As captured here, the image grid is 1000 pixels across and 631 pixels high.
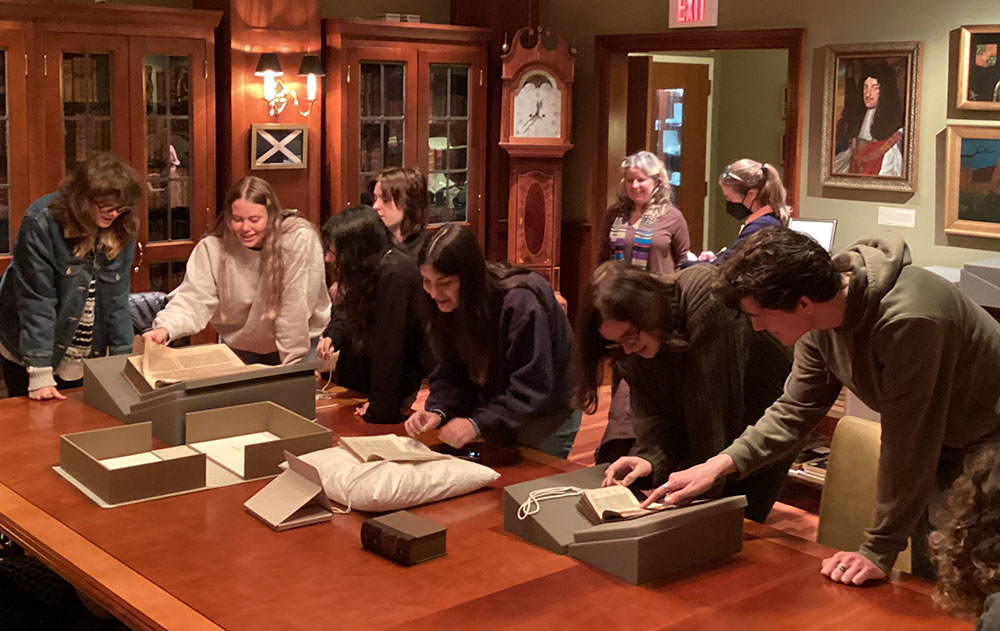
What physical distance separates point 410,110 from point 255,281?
12.1 ft

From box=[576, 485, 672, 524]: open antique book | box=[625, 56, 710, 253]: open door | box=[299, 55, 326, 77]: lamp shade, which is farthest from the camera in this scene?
box=[625, 56, 710, 253]: open door

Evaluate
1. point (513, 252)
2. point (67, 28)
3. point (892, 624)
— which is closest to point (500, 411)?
point (892, 624)

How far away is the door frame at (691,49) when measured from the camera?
6633mm

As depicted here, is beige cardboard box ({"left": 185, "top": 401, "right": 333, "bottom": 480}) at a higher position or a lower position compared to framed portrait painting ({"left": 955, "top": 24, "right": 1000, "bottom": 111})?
lower

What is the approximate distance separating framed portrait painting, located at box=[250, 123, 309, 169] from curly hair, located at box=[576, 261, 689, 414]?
4360 millimetres

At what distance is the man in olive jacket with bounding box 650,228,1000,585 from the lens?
7.10 feet

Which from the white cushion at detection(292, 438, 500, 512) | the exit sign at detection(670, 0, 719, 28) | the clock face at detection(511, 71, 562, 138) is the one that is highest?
the exit sign at detection(670, 0, 719, 28)

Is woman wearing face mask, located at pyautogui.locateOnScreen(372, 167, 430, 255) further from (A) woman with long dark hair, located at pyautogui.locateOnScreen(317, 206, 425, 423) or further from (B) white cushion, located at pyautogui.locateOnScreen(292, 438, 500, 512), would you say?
(B) white cushion, located at pyautogui.locateOnScreen(292, 438, 500, 512)

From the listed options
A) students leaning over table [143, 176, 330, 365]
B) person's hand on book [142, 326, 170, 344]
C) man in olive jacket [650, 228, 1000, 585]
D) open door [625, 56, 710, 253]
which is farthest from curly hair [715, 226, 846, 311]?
open door [625, 56, 710, 253]

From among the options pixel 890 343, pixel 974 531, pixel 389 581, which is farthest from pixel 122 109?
pixel 974 531

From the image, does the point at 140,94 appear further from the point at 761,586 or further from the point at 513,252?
the point at 761,586

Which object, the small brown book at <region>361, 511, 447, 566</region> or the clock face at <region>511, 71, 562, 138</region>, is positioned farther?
the clock face at <region>511, 71, 562, 138</region>

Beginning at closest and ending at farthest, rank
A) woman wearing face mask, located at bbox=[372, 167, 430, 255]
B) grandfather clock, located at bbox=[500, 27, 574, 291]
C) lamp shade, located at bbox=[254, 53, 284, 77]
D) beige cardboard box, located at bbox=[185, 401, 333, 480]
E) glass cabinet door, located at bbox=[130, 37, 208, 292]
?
beige cardboard box, located at bbox=[185, 401, 333, 480] < woman wearing face mask, located at bbox=[372, 167, 430, 255] < glass cabinet door, located at bbox=[130, 37, 208, 292] < lamp shade, located at bbox=[254, 53, 284, 77] < grandfather clock, located at bbox=[500, 27, 574, 291]

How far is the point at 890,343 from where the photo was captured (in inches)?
85.7
